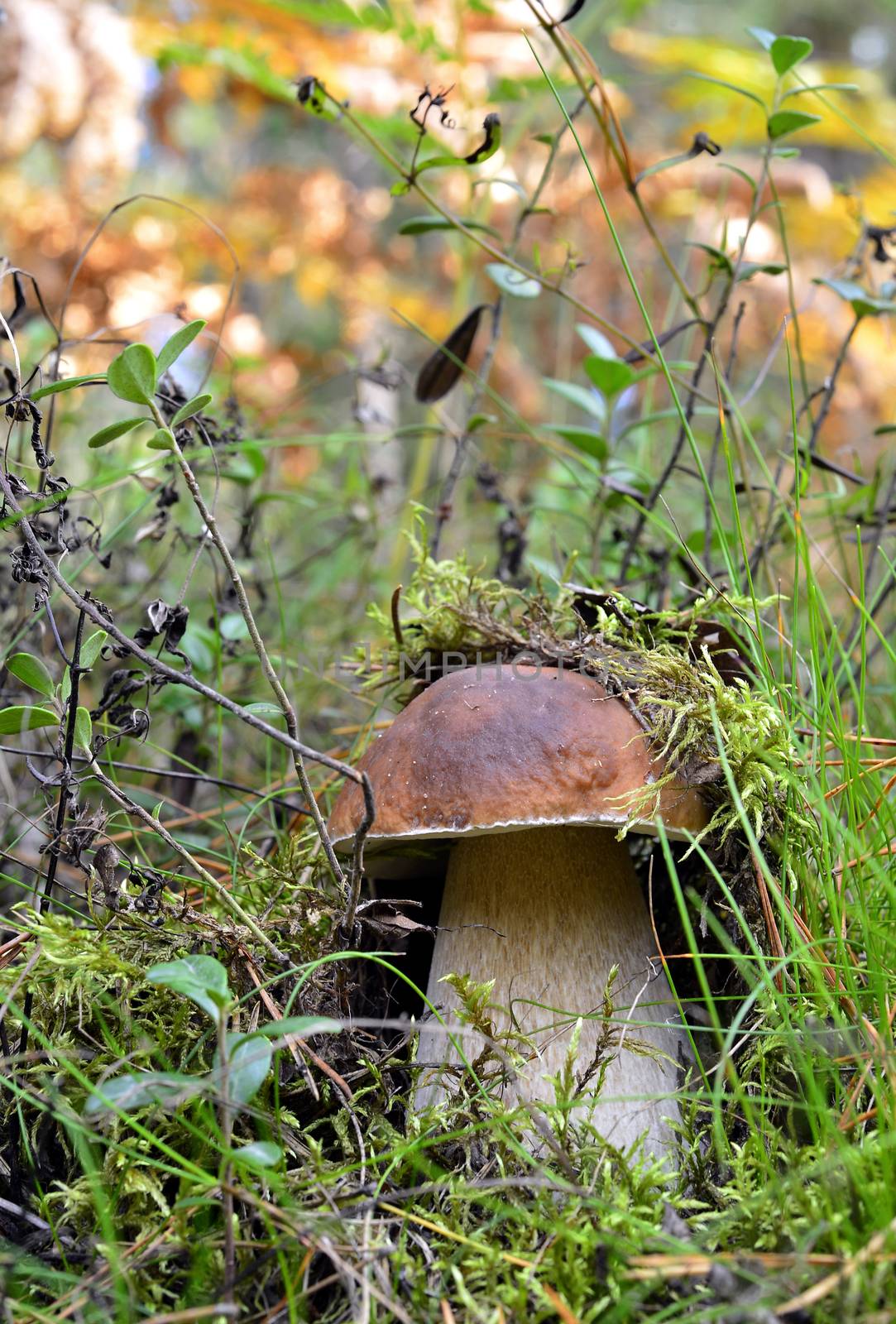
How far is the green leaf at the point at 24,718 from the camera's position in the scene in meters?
1.10

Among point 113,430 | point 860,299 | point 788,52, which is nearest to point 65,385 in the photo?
point 113,430

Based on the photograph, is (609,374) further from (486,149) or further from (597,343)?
(486,149)

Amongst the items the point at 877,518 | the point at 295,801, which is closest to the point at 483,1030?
the point at 295,801

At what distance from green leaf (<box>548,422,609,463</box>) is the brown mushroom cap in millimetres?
741

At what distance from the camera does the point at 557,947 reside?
1.34 meters

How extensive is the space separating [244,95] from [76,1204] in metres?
7.62

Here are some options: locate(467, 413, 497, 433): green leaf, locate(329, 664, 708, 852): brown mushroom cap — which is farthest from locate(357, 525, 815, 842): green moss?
locate(467, 413, 497, 433): green leaf

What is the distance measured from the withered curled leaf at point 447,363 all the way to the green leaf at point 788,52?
2.18 feet

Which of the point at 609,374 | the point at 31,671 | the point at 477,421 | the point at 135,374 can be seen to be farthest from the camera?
the point at 477,421

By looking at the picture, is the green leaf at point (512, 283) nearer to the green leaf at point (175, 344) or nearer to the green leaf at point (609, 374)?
the green leaf at point (609, 374)

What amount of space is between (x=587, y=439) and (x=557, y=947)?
1.06m

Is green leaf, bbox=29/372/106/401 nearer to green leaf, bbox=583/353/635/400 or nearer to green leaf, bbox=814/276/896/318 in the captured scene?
green leaf, bbox=583/353/635/400

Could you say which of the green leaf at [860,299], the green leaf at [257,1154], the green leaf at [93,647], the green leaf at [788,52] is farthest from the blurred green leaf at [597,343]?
the green leaf at [257,1154]

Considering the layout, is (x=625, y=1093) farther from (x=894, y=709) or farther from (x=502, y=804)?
(x=894, y=709)
